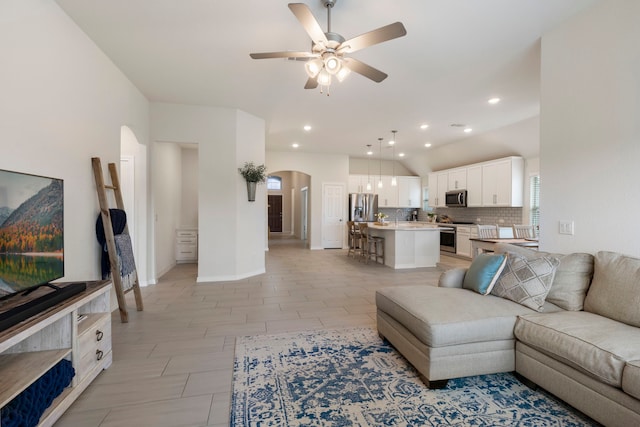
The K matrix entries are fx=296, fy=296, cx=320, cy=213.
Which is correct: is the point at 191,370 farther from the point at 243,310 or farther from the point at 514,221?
the point at 514,221

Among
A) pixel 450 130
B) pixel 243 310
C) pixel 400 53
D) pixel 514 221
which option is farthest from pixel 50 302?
pixel 514 221

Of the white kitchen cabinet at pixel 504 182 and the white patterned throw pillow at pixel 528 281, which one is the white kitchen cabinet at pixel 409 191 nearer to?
the white kitchen cabinet at pixel 504 182

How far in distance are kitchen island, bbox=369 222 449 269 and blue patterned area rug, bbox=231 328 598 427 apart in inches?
149

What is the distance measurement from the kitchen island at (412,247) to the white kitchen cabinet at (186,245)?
4.16 metres

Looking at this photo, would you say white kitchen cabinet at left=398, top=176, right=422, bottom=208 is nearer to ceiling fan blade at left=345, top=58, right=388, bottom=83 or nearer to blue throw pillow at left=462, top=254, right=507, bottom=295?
blue throw pillow at left=462, top=254, right=507, bottom=295

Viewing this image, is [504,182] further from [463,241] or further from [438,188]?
[438,188]

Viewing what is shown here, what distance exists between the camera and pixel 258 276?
5.29 metres

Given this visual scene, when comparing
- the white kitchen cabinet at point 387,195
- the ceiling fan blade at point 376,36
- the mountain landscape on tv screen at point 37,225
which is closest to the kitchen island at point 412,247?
the white kitchen cabinet at point 387,195

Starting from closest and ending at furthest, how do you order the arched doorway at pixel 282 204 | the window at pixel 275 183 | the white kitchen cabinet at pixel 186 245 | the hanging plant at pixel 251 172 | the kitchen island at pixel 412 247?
1. the hanging plant at pixel 251 172
2. the kitchen island at pixel 412 247
3. the white kitchen cabinet at pixel 186 245
4. the arched doorway at pixel 282 204
5. the window at pixel 275 183

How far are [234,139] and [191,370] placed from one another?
11.9 feet

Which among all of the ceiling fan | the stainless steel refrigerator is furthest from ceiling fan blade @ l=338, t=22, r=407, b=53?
the stainless steel refrigerator

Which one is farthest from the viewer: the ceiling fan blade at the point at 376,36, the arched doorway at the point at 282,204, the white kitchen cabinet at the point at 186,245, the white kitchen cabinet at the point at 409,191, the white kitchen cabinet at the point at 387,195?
the arched doorway at the point at 282,204

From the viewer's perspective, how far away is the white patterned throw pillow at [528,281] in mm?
2256

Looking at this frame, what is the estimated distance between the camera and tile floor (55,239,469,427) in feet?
5.97
